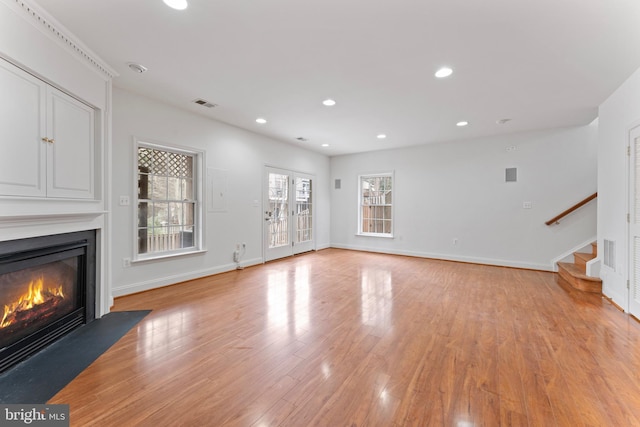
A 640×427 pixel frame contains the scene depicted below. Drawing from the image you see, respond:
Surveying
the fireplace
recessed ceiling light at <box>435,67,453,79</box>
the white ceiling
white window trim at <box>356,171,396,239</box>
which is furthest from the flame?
white window trim at <box>356,171,396,239</box>

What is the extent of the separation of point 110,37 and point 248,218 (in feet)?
10.6

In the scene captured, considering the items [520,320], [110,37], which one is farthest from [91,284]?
[520,320]

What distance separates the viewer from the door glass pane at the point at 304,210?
20.9 ft

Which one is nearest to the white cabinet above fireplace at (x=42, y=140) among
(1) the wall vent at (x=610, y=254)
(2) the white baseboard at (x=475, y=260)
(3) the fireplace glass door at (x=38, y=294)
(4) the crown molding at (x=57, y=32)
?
(4) the crown molding at (x=57, y=32)

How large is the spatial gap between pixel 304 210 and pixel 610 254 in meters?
5.30

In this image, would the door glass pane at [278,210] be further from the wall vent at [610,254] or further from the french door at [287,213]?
the wall vent at [610,254]

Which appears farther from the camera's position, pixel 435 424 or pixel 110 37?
pixel 110 37

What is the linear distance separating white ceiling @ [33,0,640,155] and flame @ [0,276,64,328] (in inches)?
86.2

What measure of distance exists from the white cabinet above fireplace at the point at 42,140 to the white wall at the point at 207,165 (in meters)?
0.79

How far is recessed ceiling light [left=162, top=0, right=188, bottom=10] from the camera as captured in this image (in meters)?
1.85

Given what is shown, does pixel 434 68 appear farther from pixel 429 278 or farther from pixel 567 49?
pixel 429 278

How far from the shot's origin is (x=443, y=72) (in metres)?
2.79

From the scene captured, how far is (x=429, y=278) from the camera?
14.1 ft
